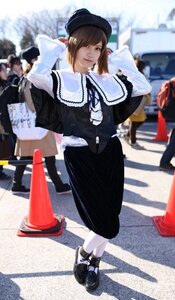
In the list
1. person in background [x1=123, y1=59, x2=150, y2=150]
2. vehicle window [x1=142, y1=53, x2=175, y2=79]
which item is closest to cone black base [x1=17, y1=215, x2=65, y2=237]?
person in background [x1=123, y1=59, x2=150, y2=150]

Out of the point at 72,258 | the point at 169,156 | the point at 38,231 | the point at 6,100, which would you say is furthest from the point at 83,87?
the point at 169,156

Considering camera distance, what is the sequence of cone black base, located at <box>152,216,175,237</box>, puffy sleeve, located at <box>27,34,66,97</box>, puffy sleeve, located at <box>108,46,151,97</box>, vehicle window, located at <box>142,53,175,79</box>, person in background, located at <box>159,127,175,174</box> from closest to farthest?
puffy sleeve, located at <box>27,34,66,97</box>
puffy sleeve, located at <box>108,46,151,97</box>
cone black base, located at <box>152,216,175,237</box>
person in background, located at <box>159,127,175,174</box>
vehicle window, located at <box>142,53,175,79</box>

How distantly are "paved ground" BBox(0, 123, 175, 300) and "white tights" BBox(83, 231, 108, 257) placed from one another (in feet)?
0.74

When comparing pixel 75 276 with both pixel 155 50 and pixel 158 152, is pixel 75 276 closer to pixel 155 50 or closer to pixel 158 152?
pixel 158 152

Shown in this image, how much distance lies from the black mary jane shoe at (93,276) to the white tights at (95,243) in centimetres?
6

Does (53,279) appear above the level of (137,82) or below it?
below

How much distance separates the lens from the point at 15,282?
2.50m

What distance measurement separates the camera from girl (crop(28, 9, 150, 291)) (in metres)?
2.04

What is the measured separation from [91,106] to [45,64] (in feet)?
1.21

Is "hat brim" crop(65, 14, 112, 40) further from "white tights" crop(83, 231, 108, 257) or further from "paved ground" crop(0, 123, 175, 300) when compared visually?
"paved ground" crop(0, 123, 175, 300)

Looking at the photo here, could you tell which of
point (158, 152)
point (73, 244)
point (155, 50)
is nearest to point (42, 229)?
point (73, 244)

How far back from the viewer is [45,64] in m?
2.00

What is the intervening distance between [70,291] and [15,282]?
418mm

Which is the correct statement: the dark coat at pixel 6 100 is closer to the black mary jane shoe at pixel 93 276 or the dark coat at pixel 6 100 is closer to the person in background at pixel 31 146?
the person in background at pixel 31 146
